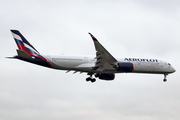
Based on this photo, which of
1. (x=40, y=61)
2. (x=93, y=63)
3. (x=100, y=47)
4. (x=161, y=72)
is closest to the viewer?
(x=100, y=47)

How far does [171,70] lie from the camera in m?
50.7

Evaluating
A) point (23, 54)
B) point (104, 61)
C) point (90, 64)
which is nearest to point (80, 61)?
point (90, 64)

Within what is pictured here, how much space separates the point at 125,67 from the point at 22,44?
1423cm

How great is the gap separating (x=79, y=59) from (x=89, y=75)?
673 cm

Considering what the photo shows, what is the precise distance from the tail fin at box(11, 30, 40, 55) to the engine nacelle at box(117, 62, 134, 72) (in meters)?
11.2

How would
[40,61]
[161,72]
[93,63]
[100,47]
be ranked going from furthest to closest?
[161,72] → [93,63] → [40,61] → [100,47]

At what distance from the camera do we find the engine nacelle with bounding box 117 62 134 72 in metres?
44.5

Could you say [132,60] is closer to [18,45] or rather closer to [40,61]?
[40,61]

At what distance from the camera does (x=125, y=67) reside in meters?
44.8

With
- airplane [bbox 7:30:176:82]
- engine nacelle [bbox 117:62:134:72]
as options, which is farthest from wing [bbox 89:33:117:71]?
engine nacelle [bbox 117:62:134:72]

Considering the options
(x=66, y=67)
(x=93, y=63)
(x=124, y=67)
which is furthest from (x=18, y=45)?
(x=124, y=67)

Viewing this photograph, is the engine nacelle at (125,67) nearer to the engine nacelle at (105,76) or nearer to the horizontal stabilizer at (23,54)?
the engine nacelle at (105,76)

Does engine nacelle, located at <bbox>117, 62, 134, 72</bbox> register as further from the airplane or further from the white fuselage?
the white fuselage

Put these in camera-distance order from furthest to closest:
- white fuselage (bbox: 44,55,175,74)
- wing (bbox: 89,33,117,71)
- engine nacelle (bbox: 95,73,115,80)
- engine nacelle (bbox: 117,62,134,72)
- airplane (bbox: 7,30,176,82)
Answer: engine nacelle (bbox: 95,73,115,80), white fuselage (bbox: 44,55,175,74), engine nacelle (bbox: 117,62,134,72), airplane (bbox: 7,30,176,82), wing (bbox: 89,33,117,71)
